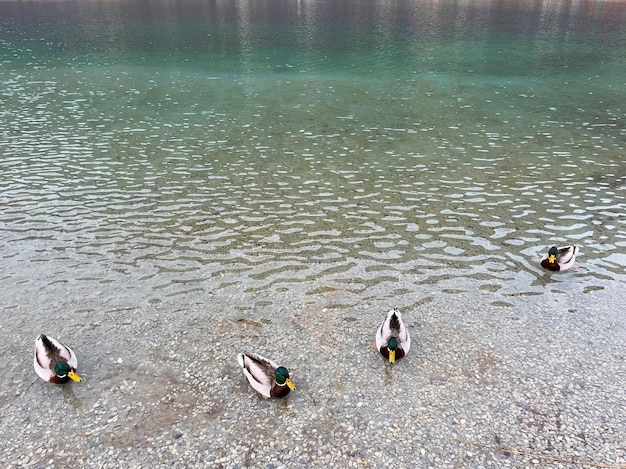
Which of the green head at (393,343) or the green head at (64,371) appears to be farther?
the green head at (393,343)

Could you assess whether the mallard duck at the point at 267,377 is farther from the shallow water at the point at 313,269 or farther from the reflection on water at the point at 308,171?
the reflection on water at the point at 308,171

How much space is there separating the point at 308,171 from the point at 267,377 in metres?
13.9

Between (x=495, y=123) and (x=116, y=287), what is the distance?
24.8 meters

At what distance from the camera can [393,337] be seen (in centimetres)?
1127

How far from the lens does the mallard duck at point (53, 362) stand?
1066 cm

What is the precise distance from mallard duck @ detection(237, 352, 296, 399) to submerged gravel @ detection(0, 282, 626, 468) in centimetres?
23

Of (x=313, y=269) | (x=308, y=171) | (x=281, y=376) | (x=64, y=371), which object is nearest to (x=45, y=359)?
(x=64, y=371)

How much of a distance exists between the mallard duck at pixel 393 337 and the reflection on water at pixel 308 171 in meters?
2.20

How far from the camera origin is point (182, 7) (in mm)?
103938

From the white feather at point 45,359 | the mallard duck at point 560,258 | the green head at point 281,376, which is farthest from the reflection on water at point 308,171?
the green head at point 281,376

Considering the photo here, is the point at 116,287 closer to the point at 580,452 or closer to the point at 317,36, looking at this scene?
the point at 580,452

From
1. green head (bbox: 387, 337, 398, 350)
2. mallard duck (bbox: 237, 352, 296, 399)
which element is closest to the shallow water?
mallard duck (bbox: 237, 352, 296, 399)

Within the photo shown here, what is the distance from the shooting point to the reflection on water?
49.7ft

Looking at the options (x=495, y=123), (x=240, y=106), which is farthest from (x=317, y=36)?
(x=495, y=123)
